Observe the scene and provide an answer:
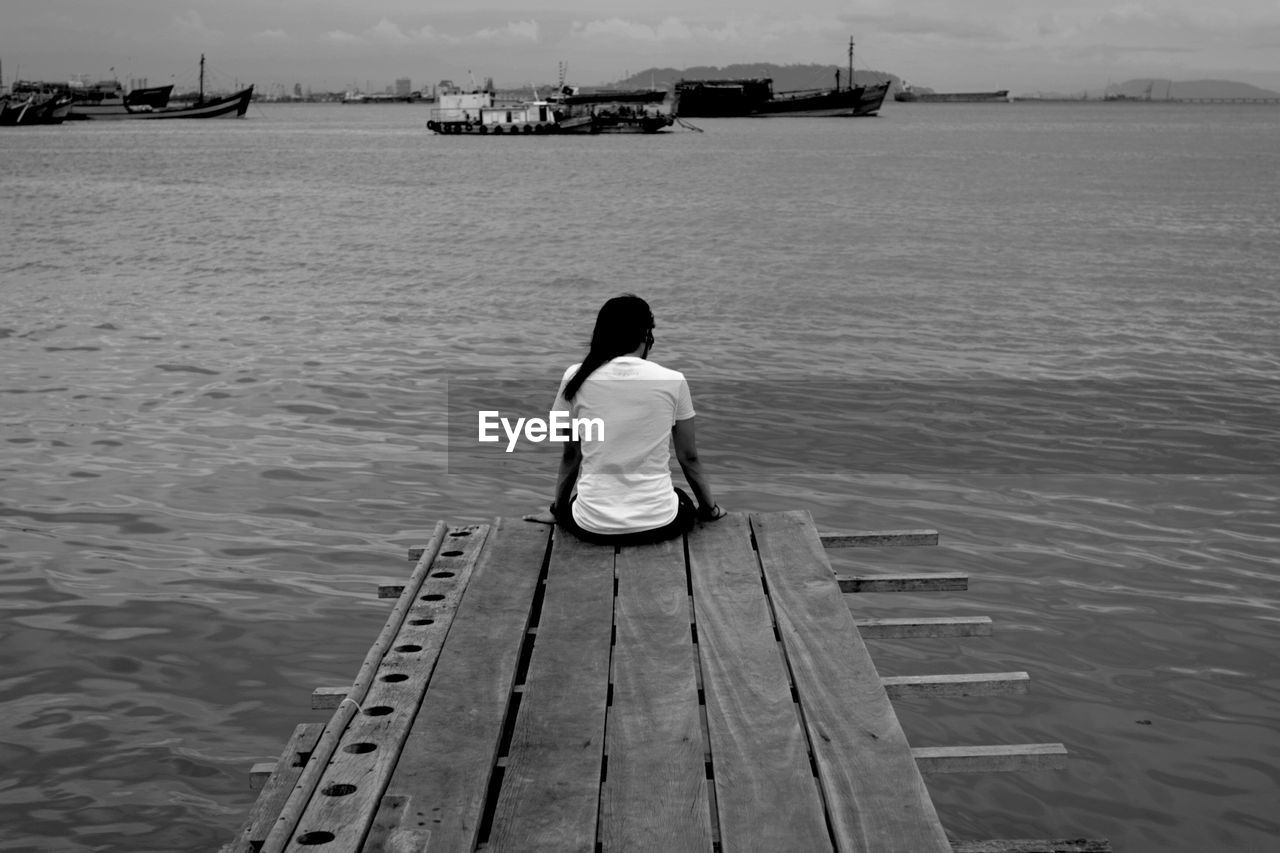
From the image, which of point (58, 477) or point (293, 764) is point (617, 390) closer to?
→ point (293, 764)

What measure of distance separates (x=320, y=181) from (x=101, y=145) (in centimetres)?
5052

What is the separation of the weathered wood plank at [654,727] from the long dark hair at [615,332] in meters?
0.95

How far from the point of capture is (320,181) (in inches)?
2687

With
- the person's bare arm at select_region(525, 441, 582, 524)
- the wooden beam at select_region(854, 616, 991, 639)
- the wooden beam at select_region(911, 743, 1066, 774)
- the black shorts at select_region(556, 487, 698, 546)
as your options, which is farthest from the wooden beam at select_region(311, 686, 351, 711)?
the wooden beam at select_region(911, 743, 1066, 774)

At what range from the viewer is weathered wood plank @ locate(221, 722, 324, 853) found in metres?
3.86

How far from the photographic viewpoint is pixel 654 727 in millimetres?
4125

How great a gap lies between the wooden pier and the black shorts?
15 centimetres

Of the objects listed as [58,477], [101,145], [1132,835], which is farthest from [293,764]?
[101,145]

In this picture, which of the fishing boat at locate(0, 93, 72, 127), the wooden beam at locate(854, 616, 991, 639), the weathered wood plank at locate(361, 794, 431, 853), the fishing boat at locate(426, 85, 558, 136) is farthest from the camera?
the fishing boat at locate(0, 93, 72, 127)

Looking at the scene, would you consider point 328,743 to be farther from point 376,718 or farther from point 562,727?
point 562,727

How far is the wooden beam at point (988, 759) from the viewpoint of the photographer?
163 inches

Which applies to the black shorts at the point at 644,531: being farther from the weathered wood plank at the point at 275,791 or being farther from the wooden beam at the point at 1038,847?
the wooden beam at the point at 1038,847

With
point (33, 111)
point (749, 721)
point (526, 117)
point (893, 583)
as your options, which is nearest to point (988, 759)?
point (749, 721)

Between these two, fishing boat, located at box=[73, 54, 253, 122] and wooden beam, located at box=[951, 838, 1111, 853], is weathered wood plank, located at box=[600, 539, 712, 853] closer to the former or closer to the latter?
wooden beam, located at box=[951, 838, 1111, 853]
